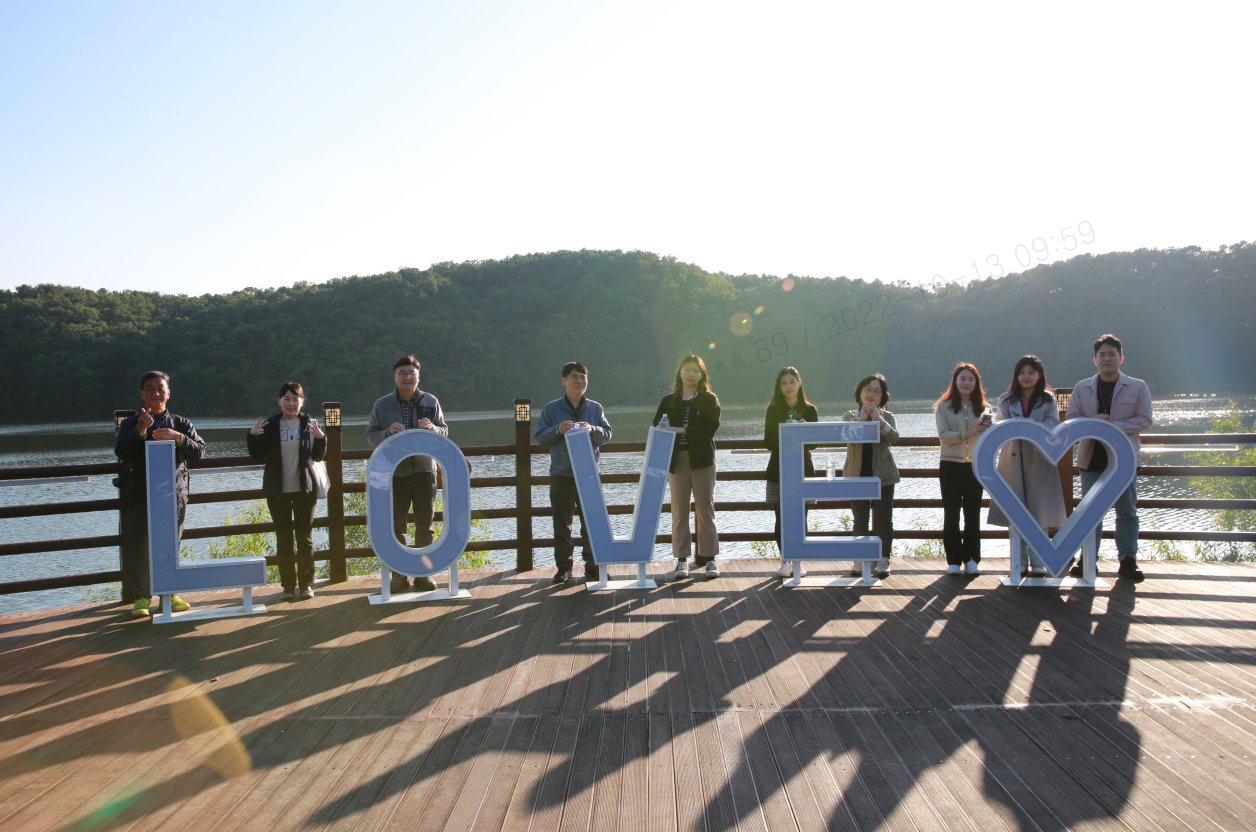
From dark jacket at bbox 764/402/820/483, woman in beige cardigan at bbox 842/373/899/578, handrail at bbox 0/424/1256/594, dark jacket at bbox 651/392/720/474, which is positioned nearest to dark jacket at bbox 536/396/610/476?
handrail at bbox 0/424/1256/594

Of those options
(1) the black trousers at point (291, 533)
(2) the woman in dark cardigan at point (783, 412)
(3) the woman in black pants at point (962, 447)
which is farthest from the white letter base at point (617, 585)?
(3) the woman in black pants at point (962, 447)

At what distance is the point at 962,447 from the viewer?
224 inches

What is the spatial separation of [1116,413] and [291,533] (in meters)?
6.32

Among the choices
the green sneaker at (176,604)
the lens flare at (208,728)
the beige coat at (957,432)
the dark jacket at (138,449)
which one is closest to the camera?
the lens flare at (208,728)

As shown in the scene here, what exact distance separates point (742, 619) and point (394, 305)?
155 ft

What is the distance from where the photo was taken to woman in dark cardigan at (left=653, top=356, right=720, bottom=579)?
18.9 feet

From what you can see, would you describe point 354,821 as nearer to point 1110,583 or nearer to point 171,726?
point 171,726

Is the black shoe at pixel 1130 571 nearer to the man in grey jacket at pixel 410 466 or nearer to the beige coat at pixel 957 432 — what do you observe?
the beige coat at pixel 957 432

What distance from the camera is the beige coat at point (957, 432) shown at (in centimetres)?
568

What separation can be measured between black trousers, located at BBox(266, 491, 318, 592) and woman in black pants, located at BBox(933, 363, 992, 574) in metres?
4.84

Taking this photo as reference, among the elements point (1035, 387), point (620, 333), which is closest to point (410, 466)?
point (1035, 387)

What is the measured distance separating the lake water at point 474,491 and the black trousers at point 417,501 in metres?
2.32

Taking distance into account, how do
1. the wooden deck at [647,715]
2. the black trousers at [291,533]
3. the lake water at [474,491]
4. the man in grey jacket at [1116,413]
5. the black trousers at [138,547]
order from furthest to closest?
the lake water at [474,491], the man in grey jacket at [1116,413], the black trousers at [291,533], the black trousers at [138,547], the wooden deck at [647,715]

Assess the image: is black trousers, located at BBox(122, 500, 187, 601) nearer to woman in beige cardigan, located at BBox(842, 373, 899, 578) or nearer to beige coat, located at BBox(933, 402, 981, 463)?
woman in beige cardigan, located at BBox(842, 373, 899, 578)
